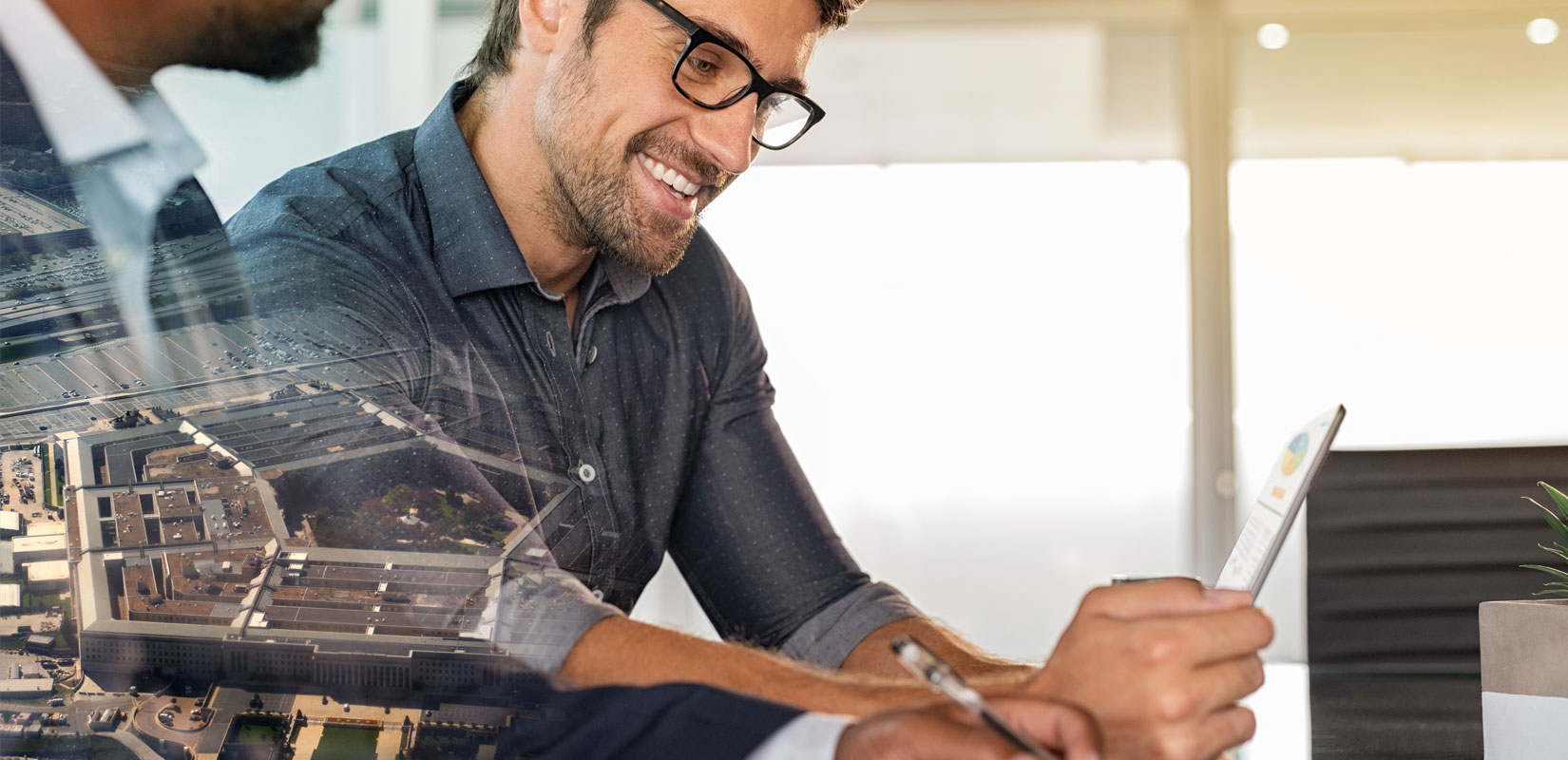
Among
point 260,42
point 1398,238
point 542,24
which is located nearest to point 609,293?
point 542,24

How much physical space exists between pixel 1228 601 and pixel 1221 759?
105 millimetres

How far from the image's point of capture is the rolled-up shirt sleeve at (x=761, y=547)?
111 cm

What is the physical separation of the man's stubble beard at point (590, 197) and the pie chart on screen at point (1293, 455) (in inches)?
29.3

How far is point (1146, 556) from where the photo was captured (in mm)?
3930

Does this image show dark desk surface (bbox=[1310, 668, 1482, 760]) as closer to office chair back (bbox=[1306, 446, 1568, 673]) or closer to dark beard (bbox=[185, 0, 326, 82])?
office chair back (bbox=[1306, 446, 1568, 673])

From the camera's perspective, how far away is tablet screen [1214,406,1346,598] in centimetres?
49

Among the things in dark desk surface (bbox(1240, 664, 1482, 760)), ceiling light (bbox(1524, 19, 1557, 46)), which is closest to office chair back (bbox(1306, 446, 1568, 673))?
dark desk surface (bbox(1240, 664, 1482, 760))

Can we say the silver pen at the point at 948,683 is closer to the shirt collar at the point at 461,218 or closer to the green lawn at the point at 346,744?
the green lawn at the point at 346,744

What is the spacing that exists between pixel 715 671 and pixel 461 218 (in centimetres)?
54

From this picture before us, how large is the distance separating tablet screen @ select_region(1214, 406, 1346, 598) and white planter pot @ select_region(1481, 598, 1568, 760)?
0.19 m

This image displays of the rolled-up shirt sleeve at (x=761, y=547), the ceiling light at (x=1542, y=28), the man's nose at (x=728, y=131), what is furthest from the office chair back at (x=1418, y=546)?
the ceiling light at (x=1542, y=28)

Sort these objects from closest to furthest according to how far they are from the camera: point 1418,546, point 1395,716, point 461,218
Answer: point 1395,716, point 461,218, point 1418,546

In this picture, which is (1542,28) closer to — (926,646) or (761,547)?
(761,547)

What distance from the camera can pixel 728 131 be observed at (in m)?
1.17
